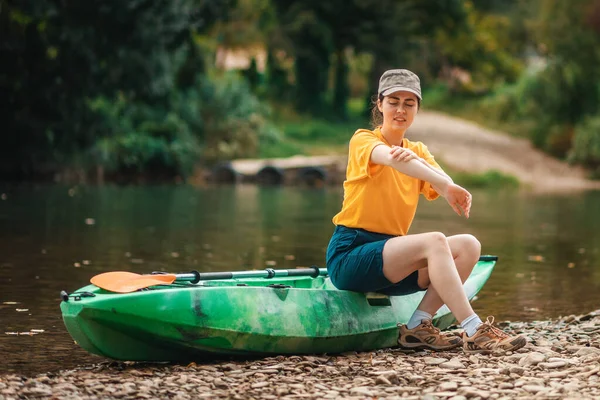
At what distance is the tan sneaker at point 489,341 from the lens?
698 cm

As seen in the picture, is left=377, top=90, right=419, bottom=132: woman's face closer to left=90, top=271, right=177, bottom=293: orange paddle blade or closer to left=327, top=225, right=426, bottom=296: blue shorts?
left=327, top=225, right=426, bottom=296: blue shorts

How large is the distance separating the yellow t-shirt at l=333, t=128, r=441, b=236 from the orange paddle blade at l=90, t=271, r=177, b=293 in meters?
1.22

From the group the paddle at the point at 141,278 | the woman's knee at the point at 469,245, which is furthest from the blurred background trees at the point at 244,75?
the woman's knee at the point at 469,245

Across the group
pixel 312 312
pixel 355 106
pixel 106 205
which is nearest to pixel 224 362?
pixel 312 312

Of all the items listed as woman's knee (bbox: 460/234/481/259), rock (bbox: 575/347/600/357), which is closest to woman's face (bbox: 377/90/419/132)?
woman's knee (bbox: 460/234/481/259)

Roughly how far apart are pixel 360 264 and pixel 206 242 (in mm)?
8398

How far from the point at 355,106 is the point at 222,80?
44.1 ft

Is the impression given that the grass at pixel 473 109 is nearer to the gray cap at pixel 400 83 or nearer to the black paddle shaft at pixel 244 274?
the black paddle shaft at pixel 244 274

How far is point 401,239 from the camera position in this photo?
7.07m

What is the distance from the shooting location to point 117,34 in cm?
2703

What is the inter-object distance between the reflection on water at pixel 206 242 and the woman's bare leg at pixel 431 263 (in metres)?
2.02

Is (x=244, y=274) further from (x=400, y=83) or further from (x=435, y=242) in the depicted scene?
(x=400, y=83)

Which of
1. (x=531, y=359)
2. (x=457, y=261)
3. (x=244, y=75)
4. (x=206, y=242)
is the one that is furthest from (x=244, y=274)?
(x=244, y=75)

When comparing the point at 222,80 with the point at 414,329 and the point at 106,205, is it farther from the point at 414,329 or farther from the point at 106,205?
the point at 414,329
